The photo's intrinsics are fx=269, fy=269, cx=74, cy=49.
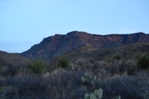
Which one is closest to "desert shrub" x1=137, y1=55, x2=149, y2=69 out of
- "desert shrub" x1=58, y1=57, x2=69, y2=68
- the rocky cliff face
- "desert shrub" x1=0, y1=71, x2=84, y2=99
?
"desert shrub" x1=58, y1=57, x2=69, y2=68

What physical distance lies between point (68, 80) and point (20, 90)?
6.12 feet

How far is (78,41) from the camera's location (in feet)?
355

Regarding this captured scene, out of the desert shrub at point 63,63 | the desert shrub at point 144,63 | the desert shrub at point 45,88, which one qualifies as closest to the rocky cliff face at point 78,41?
the desert shrub at point 63,63

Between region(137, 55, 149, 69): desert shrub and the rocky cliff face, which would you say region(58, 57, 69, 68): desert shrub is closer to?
region(137, 55, 149, 69): desert shrub

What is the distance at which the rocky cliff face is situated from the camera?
10594cm

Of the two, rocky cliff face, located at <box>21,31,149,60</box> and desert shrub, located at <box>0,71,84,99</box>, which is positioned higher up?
rocky cliff face, located at <box>21,31,149,60</box>

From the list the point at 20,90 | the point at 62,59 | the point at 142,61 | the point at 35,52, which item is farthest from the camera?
the point at 35,52

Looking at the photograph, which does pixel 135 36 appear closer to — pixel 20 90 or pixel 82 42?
pixel 82 42

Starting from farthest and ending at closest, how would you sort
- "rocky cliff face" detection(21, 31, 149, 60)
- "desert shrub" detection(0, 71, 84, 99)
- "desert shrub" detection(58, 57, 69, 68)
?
"rocky cliff face" detection(21, 31, 149, 60), "desert shrub" detection(58, 57, 69, 68), "desert shrub" detection(0, 71, 84, 99)

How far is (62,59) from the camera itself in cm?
1727

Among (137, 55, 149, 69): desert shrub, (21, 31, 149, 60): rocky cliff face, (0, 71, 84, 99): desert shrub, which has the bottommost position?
(0, 71, 84, 99): desert shrub

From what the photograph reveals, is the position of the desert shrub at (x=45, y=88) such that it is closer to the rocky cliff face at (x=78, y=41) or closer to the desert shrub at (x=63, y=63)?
the desert shrub at (x=63, y=63)

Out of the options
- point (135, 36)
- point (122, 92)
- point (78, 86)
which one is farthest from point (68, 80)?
point (135, 36)

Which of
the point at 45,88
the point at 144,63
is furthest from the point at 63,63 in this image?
the point at 45,88
